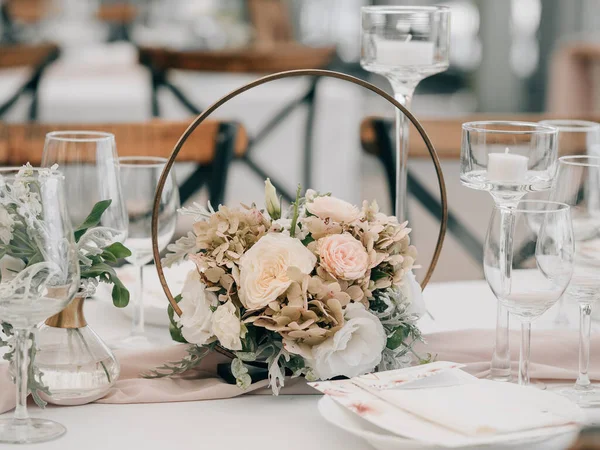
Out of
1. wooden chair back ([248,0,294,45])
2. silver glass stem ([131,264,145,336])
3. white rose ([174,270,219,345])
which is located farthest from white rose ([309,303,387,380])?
wooden chair back ([248,0,294,45])

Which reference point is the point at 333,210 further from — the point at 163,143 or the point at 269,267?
the point at 163,143

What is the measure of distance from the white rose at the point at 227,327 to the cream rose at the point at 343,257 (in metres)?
0.10

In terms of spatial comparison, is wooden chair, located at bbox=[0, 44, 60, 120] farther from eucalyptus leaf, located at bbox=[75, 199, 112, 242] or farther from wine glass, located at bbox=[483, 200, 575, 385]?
wine glass, located at bbox=[483, 200, 575, 385]

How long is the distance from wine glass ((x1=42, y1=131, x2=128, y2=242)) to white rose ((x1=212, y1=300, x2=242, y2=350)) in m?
0.21

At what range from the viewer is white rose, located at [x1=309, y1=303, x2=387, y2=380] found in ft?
3.07

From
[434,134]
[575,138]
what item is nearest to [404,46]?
[575,138]

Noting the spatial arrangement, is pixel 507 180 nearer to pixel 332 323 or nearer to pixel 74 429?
pixel 332 323

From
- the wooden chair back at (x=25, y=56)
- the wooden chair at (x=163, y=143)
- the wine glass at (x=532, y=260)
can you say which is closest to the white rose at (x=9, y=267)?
the wine glass at (x=532, y=260)

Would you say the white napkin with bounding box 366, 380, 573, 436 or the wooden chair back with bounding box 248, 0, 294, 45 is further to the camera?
the wooden chair back with bounding box 248, 0, 294, 45

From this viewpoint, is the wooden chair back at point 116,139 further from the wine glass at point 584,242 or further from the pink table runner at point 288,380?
the wine glass at point 584,242

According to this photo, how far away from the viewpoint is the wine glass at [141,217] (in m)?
1.17

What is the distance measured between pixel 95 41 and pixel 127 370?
19.7ft

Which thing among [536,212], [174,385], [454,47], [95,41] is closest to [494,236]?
[536,212]

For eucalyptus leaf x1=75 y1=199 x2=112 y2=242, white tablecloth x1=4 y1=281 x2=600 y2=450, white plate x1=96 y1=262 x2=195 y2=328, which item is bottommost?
white tablecloth x1=4 y1=281 x2=600 y2=450
